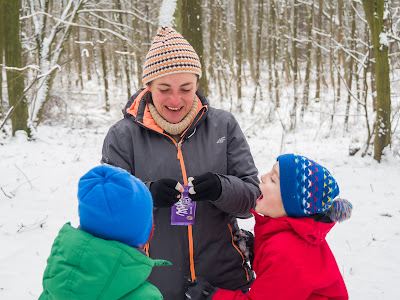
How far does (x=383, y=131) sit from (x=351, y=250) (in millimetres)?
3131

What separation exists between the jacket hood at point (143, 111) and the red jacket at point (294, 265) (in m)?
0.69

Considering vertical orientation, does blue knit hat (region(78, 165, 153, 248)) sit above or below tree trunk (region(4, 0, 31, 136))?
below

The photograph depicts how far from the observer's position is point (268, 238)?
1781 mm

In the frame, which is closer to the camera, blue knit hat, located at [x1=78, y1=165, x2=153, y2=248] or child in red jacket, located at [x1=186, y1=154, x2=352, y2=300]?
blue knit hat, located at [x1=78, y1=165, x2=153, y2=248]

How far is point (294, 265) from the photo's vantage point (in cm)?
160

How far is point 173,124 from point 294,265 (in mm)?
912

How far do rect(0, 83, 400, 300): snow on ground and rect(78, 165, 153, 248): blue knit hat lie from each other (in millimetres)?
2325

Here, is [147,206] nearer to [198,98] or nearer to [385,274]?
[198,98]

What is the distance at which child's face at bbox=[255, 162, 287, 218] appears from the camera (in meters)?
1.79

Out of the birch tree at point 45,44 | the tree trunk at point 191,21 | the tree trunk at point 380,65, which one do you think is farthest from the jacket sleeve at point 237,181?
the birch tree at point 45,44

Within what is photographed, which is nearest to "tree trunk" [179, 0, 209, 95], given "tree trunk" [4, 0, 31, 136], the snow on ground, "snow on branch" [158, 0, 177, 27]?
"snow on branch" [158, 0, 177, 27]

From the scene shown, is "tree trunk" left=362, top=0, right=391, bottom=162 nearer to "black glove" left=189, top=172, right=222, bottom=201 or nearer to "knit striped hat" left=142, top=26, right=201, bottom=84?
"knit striped hat" left=142, top=26, right=201, bottom=84

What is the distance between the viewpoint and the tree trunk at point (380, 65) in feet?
19.4

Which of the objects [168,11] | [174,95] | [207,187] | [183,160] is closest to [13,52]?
[168,11]
